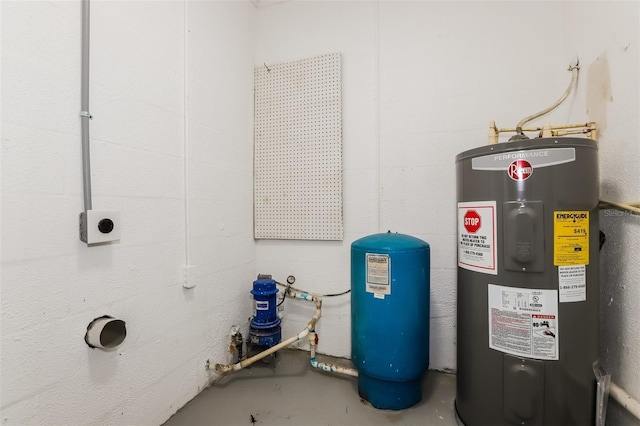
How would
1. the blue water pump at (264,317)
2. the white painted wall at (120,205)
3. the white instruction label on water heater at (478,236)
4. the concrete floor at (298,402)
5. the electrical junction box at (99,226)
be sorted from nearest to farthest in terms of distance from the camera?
the white painted wall at (120,205) → the electrical junction box at (99,226) → the white instruction label on water heater at (478,236) → the concrete floor at (298,402) → the blue water pump at (264,317)

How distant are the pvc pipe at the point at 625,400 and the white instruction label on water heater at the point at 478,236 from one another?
65 cm

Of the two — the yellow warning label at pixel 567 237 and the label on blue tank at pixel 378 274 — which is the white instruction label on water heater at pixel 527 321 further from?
the label on blue tank at pixel 378 274

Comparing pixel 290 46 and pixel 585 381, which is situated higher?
pixel 290 46

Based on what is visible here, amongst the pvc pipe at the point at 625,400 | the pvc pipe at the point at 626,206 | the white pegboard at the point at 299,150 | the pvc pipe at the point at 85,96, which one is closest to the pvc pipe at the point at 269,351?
the white pegboard at the point at 299,150

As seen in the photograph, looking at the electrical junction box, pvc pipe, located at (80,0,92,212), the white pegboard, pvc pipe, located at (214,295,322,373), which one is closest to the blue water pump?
pvc pipe, located at (214,295,322,373)

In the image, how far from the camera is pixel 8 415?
848 mm

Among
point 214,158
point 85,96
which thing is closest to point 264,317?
point 214,158

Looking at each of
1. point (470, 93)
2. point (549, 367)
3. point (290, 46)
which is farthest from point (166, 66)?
point (549, 367)

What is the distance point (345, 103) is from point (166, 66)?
1054 mm

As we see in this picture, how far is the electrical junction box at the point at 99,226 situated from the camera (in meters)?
1.02

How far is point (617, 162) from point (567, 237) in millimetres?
468

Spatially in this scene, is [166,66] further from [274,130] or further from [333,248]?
[333,248]

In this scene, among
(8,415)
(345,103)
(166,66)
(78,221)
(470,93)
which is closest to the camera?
(8,415)

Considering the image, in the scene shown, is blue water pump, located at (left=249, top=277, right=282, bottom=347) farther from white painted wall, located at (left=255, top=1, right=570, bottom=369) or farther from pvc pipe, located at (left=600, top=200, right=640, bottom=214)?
pvc pipe, located at (left=600, top=200, right=640, bottom=214)
